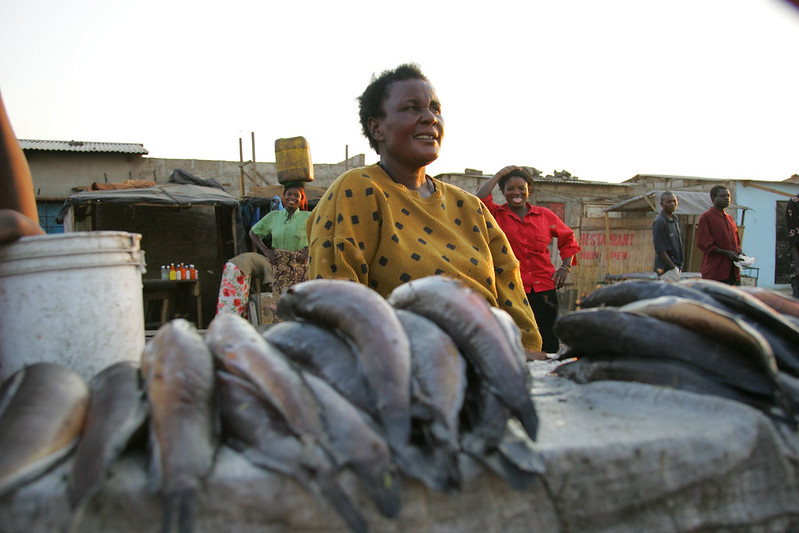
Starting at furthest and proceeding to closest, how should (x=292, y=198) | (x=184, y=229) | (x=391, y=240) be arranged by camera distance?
(x=184, y=229) < (x=292, y=198) < (x=391, y=240)

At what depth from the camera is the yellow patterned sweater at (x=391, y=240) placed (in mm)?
2354

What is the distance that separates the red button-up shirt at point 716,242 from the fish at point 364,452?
7055 mm

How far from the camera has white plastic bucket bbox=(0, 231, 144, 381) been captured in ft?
4.85

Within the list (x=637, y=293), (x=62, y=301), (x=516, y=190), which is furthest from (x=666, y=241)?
(x=62, y=301)

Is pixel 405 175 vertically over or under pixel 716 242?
over

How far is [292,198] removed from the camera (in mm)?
7129

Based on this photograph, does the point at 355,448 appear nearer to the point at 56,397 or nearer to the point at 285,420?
the point at 285,420

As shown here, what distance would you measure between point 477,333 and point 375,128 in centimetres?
175

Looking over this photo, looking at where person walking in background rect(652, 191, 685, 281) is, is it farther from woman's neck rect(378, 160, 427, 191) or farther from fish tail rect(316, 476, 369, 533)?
fish tail rect(316, 476, 369, 533)

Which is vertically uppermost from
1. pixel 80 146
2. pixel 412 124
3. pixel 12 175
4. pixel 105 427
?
pixel 80 146

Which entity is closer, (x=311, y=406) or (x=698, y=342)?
(x=311, y=406)

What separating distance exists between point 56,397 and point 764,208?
17.1m

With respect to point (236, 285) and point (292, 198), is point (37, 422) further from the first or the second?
point (236, 285)

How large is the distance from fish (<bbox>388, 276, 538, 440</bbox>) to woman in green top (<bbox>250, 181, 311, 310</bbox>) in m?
5.02
